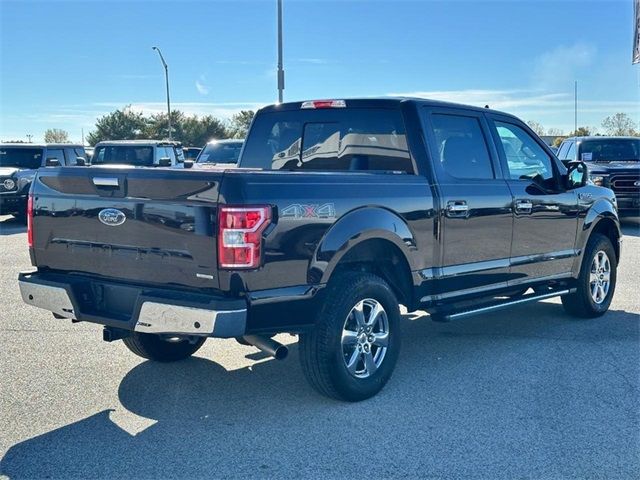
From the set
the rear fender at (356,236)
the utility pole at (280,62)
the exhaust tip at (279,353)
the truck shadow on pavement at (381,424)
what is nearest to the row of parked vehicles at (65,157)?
the utility pole at (280,62)

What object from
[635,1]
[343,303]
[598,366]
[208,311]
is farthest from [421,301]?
[635,1]

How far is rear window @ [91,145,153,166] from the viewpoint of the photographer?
17.1 metres

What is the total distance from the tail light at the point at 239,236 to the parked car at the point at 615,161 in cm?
1210

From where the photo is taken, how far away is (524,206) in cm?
599

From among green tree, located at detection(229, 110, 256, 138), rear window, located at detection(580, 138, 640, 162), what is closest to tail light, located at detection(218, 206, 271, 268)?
rear window, located at detection(580, 138, 640, 162)

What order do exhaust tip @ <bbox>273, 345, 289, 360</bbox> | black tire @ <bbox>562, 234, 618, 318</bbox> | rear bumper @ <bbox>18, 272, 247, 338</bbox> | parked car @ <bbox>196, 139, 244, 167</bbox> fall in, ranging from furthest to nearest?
parked car @ <bbox>196, 139, 244, 167</bbox>, black tire @ <bbox>562, 234, 618, 318</bbox>, exhaust tip @ <bbox>273, 345, 289, 360</bbox>, rear bumper @ <bbox>18, 272, 247, 338</bbox>

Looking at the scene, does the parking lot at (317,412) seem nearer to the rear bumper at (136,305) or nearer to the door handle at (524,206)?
the rear bumper at (136,305)

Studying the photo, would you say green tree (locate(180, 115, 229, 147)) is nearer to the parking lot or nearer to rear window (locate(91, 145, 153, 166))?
rear window (locate(91, 145, 153, 166))

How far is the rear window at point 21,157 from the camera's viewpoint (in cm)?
1729

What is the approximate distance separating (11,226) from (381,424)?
Result: 14.7 meters

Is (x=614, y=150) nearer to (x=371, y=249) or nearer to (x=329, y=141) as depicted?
(x=329, y=141)

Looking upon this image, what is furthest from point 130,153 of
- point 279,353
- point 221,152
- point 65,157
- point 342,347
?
point 279,353

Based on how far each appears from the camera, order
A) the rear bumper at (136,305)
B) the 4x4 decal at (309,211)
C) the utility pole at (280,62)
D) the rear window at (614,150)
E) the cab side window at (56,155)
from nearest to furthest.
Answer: the rear bumper at (136,305)
the 4x4 decal at (309,211)
the rear window at (614,150)
the cab side window at (56,155)
the utility pole at (280,62)

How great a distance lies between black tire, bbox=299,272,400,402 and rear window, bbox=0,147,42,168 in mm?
14621
